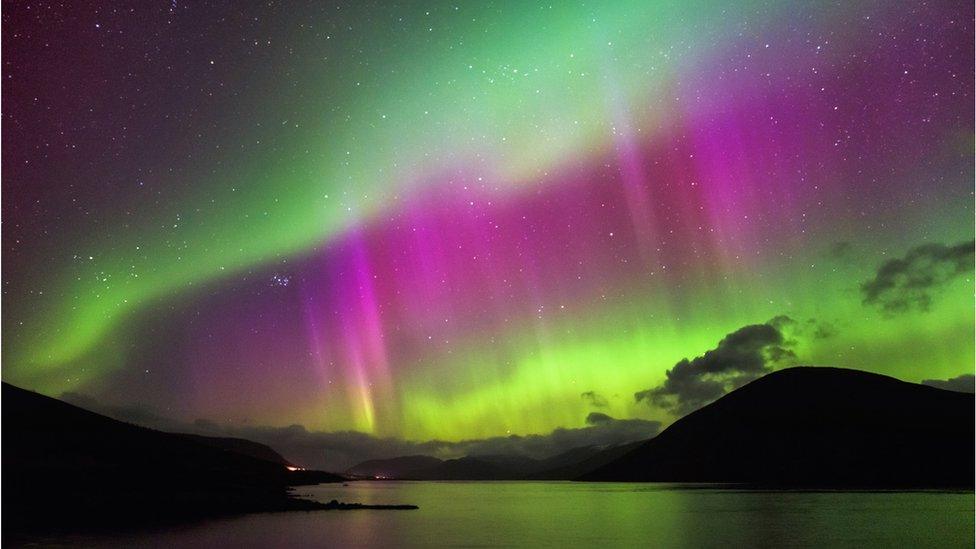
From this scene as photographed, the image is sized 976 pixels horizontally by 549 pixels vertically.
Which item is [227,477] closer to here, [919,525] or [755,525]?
[755,525]

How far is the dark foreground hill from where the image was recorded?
85.6 meters

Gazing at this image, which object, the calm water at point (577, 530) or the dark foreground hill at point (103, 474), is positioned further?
the dark foreground hill at point (103, 474)

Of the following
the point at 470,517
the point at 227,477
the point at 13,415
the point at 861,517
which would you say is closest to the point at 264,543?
the point at 470,517

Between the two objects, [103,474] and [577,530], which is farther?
[103,474]

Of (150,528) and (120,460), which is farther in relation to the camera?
(120,460)

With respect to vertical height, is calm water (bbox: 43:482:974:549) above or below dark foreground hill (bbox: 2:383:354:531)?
below

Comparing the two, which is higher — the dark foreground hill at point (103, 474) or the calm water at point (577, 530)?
the dark foreground hill at point (103, 474)

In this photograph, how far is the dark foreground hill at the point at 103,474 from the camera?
8556 cm

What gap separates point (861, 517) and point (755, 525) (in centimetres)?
2131

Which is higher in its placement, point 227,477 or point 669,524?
point 227,477

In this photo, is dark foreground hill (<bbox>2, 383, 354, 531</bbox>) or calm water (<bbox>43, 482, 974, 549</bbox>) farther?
dark foreground hill (<bbox>2, 383, 354, 531</bbox>)

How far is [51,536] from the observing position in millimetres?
57219

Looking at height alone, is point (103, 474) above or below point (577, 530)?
above

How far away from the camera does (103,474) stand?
115 metres
